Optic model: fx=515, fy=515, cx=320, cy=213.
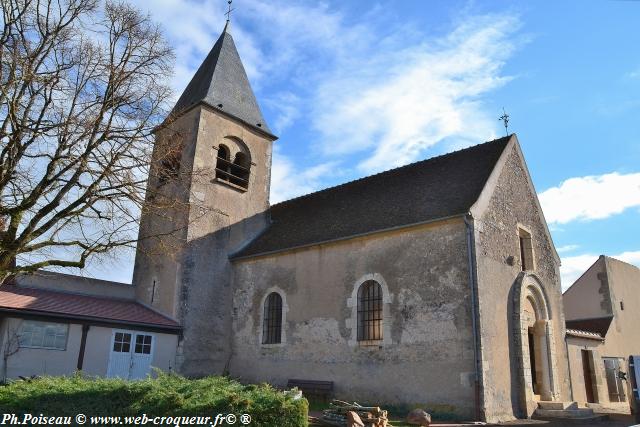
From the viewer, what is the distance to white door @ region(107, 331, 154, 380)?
15.5 m

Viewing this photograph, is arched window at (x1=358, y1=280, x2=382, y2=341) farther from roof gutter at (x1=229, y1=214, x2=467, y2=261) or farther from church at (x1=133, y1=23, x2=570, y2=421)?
roof gutter at (x1=229, y1=214, x2=467, y2=261)

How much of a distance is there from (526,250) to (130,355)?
12.6 metres

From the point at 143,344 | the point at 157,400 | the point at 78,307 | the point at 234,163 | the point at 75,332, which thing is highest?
the point at 234,163

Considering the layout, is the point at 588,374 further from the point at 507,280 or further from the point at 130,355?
the point at 130,355

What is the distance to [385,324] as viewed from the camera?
44.8ft

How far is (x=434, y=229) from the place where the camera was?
1339cm

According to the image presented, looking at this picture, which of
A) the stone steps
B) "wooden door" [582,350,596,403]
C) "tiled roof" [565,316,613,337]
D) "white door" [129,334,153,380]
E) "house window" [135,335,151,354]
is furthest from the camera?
"tiled roof" [565,316,613,337]

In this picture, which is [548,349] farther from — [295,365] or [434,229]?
[295,365]

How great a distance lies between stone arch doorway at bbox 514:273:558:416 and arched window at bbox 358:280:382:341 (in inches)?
142

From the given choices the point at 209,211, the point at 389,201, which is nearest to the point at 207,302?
the point at 209,211

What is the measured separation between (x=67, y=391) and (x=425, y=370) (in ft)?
26.0

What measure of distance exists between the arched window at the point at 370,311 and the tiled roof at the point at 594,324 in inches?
410

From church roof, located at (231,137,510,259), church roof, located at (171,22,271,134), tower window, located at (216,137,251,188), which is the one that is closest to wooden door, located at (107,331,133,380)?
church roof, located at (231,137,510,259)

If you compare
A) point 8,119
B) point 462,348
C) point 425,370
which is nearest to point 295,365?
point 425,370
